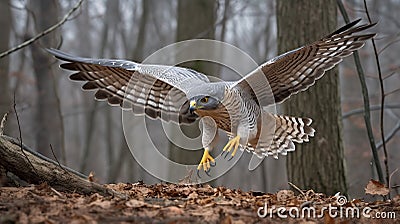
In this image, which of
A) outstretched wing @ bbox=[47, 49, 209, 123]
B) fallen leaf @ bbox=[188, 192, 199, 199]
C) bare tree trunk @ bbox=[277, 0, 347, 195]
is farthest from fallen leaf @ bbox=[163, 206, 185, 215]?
bare tree trunk @ bbox=[277, 0, 347, 195]

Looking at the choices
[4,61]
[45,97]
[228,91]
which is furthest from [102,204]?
[45,97]

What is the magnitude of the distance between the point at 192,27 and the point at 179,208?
6448 millimetres

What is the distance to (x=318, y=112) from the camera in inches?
213

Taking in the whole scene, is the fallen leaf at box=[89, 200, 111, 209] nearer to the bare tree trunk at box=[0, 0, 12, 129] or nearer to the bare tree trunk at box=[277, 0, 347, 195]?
the bare tree trunk at box=[277, 0, 347, 195]

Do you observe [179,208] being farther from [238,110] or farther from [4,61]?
[4,61]

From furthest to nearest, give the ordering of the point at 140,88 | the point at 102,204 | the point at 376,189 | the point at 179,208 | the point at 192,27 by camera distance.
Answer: the point at 192,27
the point at 140,88
the point at 376,189
the point at 179,208
the point at 102,204

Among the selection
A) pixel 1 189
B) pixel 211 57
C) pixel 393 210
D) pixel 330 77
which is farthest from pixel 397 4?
pixel 1 189

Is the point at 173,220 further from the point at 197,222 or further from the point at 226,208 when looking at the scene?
the point at 226,208

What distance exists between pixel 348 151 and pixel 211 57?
1084 cm

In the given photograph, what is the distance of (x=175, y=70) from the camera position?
17.0ft

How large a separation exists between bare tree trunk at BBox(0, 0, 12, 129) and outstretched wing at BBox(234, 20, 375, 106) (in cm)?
597

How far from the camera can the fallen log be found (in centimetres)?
337

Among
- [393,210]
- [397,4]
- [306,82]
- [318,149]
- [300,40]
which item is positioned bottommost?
[393,210]

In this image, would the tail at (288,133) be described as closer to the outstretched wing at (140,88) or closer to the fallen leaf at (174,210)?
the outstretched wing at (140,88)
